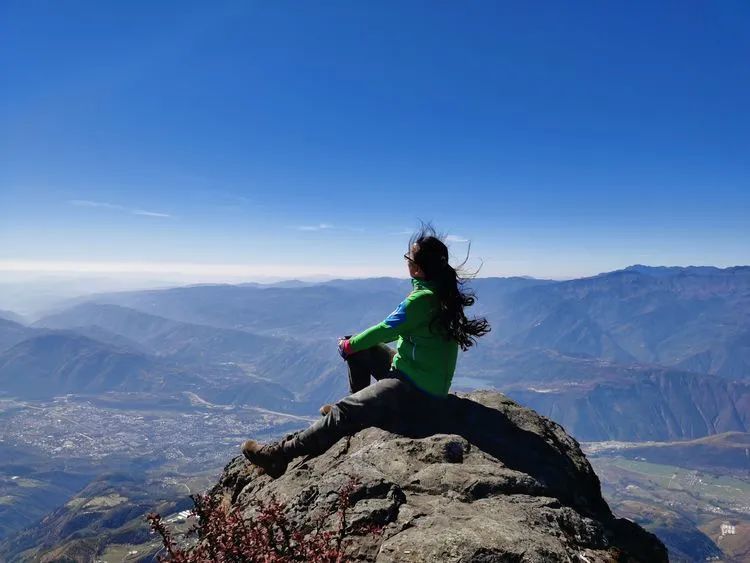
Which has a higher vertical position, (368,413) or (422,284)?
(422,284)

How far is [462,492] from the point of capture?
21.3 feet

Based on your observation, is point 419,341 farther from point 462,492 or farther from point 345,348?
point 462,492

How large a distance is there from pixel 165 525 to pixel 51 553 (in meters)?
201

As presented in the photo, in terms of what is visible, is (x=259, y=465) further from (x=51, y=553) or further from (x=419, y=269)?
(x=51, y=553)

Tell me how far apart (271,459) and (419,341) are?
343 centimetres

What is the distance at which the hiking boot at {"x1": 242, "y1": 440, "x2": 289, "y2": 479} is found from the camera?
8938 mm

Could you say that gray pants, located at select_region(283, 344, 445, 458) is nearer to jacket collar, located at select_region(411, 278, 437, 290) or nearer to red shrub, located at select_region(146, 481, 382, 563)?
jacket collar, located at select_region(411, 278, 437, 290)

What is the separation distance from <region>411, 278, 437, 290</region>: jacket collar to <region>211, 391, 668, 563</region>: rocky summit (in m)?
2.44

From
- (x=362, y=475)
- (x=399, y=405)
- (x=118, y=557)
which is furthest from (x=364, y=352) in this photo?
(x=118, y=557)

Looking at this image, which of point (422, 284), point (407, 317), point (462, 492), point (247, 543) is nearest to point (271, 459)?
point (407, 317)

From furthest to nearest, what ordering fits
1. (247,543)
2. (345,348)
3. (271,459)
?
1. (345,348)
2. (271,459)
3. (247,543)

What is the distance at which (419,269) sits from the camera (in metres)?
8.63

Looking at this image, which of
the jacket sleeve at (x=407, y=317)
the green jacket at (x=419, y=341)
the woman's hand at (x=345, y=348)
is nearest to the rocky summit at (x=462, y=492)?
the green jacket at (x=419, y=341)

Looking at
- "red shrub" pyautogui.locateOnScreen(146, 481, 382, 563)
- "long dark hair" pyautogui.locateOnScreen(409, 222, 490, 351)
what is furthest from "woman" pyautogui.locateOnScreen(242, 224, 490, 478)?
"red shrub" pyautogui.locateOnScreen(146, 481, 382, 563)
